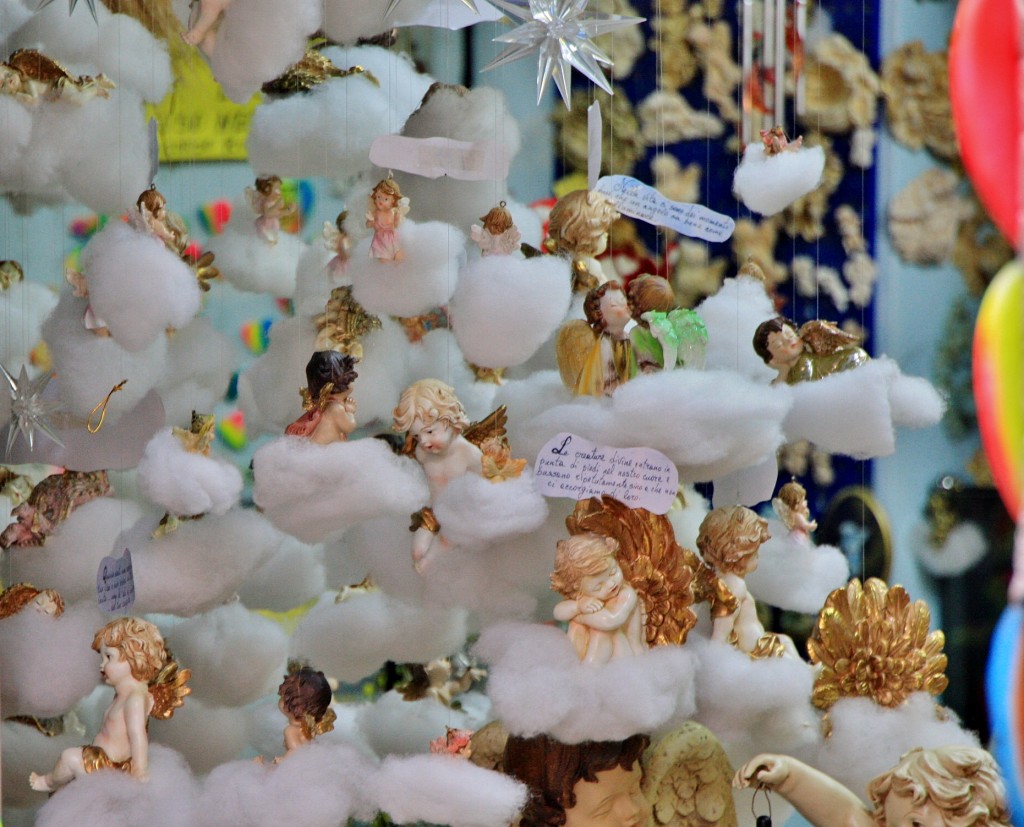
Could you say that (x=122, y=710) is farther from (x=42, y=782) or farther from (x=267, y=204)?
(x=267, y=204)

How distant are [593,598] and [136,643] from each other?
0.81 meters

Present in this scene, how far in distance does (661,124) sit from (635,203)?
1.98 ft

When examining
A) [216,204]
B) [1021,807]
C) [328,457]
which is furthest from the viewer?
[216,204]

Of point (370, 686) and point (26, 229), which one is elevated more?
point (26, 229)

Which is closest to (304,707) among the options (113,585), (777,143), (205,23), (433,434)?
(113,585)

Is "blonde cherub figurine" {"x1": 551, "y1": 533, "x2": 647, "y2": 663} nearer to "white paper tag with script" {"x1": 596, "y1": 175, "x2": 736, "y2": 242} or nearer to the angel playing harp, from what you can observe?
the angel playing harp

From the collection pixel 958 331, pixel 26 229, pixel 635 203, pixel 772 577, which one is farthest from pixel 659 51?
pixel 26 229

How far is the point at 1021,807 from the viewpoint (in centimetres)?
99

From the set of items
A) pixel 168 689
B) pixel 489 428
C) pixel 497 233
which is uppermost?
pixel 497 233

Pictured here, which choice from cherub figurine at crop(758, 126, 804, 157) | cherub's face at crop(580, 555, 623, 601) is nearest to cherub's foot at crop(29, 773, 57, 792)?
cherub's face at crop(580, 555, 623, 601)

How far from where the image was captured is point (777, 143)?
Answer: 286 cm

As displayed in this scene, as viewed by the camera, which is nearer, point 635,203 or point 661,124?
point 635,203

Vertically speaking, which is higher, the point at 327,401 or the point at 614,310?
the point at 614,310

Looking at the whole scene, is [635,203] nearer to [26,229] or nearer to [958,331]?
[958,331]
